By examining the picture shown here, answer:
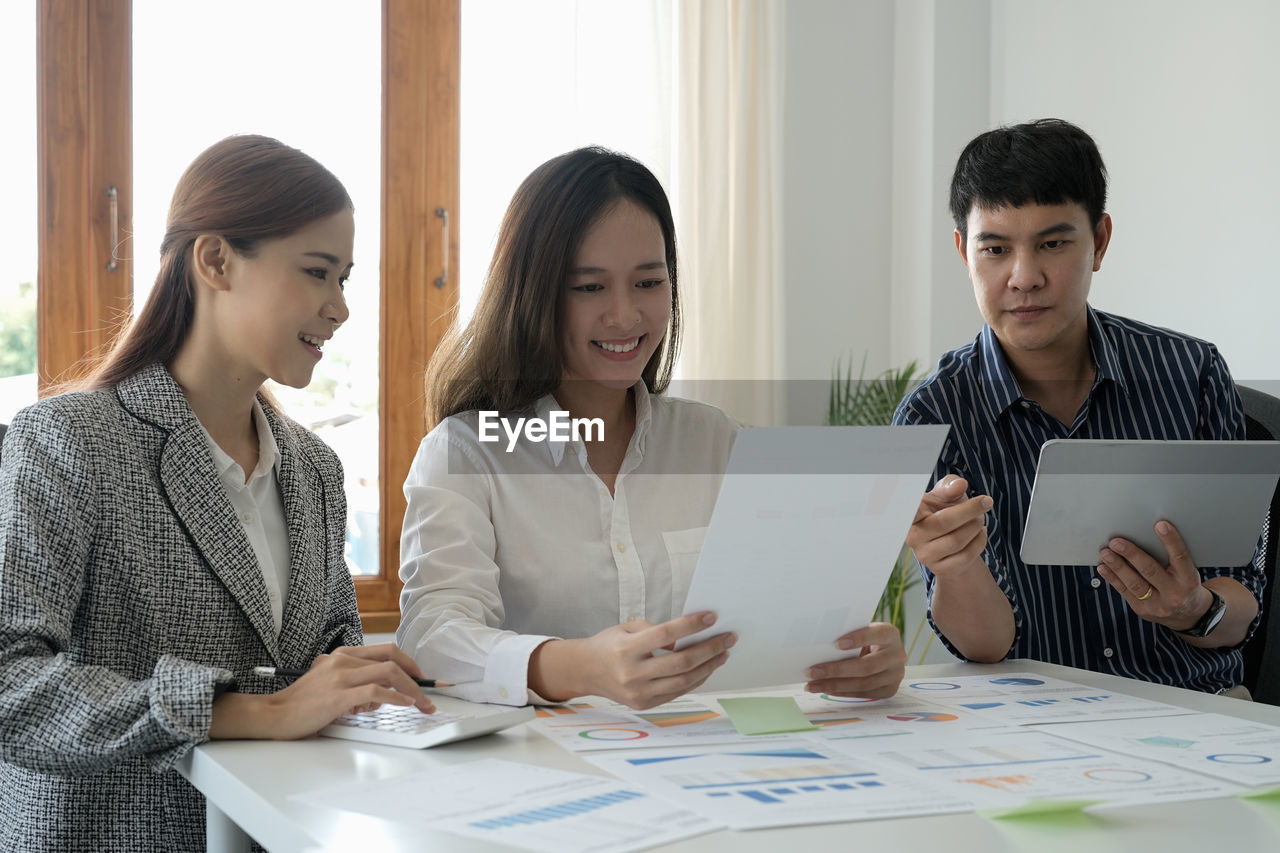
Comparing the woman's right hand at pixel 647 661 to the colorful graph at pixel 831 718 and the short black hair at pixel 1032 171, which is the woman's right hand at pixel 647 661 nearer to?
the colorful graph at pixel 831 718

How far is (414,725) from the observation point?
1021 millimetres

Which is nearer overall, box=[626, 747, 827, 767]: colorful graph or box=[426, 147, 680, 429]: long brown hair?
box=[626, 747, 827, 767]: colorful graph

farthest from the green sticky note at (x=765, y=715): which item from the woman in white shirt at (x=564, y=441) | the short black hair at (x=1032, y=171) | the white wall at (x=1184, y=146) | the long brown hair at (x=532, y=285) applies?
the white wall at (x=1184, y=146)

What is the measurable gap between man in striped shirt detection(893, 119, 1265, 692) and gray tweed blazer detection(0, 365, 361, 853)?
90 cm

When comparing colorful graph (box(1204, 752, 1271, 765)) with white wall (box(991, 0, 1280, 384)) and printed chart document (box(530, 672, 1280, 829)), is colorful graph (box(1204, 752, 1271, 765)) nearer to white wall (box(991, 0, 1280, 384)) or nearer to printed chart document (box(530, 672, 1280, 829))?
printed chart document (box(530, 672, 1280, 829))

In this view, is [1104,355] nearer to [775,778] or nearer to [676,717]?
[676,717]

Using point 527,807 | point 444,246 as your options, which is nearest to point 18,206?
point 444,246

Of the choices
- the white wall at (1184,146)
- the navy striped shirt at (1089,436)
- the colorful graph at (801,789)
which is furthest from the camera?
the white wall at (1184,146)

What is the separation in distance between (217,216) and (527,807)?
0.88 metres

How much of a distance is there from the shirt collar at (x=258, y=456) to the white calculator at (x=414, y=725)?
409mm

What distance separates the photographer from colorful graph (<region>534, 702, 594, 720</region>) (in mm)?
1153

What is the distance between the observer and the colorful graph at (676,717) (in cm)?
111

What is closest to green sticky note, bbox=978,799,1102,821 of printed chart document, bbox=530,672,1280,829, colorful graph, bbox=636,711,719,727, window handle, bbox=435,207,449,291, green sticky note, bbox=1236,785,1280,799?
printed chart document, bbox=530,672,1280,829

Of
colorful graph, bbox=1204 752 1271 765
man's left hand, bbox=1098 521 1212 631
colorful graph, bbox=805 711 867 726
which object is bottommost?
colorful graph, bbox=805 711 867 726
